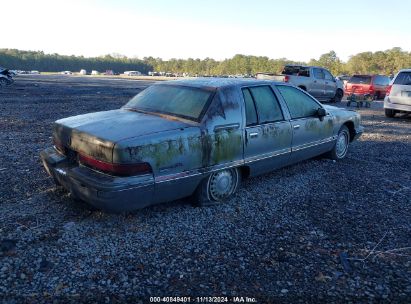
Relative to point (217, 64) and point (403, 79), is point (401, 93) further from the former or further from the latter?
point (217, 64)

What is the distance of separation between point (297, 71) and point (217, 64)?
4015 inches

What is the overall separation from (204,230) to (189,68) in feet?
389

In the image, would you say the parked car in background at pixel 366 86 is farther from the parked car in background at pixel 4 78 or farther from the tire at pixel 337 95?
the parked car in background at pixel 4 78

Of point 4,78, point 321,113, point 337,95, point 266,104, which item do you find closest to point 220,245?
point 266,104

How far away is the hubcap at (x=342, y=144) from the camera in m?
6.41

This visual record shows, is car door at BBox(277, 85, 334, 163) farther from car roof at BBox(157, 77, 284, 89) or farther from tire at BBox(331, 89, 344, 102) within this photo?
tire at BBox(331, 89, 344, 102)

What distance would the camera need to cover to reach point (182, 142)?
12.0 ft

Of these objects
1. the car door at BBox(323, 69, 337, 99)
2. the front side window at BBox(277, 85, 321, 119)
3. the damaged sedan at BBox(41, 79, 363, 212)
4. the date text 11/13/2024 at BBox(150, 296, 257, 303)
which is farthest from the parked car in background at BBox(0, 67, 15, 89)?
the date text 11/13/2024 at BBox(150, 296, 257, 303)

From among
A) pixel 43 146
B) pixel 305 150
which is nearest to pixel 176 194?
pixel 305 150

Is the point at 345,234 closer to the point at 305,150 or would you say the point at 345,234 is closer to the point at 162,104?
the point at 305,150

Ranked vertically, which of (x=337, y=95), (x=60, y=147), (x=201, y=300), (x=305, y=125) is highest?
(x=305, y=125)

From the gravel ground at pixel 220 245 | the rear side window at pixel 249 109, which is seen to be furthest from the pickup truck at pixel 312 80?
the gravel ground at pixel 220 245

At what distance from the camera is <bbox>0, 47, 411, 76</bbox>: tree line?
65875 millimetres

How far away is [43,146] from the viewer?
22.4ft
